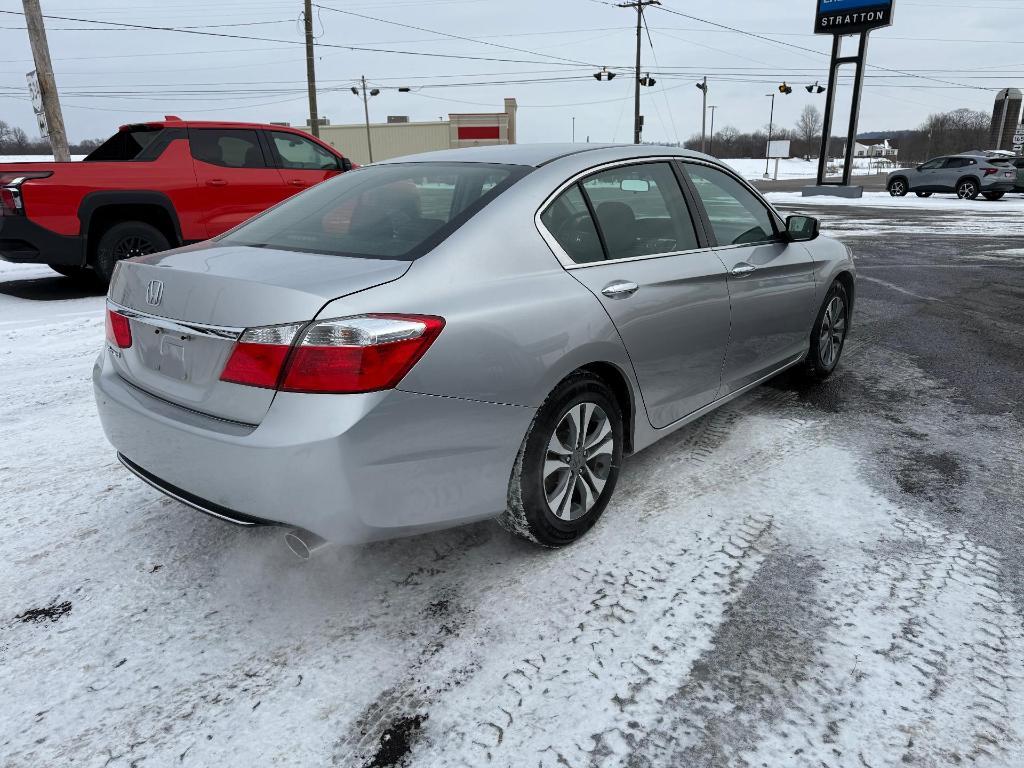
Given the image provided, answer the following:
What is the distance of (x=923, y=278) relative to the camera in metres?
9.23

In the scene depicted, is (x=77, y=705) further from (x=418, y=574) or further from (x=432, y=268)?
(x=432, y=268)

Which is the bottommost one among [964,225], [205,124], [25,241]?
[964,225]

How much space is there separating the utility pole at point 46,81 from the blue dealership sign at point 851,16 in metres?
23.4

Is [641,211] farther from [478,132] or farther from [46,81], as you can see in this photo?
[478,132]

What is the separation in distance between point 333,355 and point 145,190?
6.85m

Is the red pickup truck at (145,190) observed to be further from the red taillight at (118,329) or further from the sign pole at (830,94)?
the sign pole at (830,94)

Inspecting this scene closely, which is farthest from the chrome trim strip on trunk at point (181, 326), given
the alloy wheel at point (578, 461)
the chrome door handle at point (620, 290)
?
the chrome door handle at point (620, 290)

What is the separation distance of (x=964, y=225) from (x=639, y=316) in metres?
17.0

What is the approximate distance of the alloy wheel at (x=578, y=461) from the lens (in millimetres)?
2684

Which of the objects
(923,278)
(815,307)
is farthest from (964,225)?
(815,307)

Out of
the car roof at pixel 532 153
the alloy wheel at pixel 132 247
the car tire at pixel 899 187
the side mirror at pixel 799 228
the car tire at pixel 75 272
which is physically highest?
the car roof at pixel 532 153

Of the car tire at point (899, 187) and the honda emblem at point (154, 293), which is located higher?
the honda emblem at point (154, 293)

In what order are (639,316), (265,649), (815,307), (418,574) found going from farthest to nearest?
(815,307), (639,316), (418,574), (265,649)

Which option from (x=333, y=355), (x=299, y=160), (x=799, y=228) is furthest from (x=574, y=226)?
(x=299, y=160)
